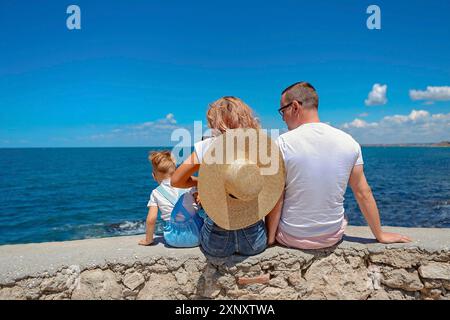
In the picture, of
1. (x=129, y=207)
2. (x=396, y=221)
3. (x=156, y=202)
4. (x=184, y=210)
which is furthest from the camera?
(x=129, y=207)

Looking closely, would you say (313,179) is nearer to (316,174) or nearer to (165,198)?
(316,174)

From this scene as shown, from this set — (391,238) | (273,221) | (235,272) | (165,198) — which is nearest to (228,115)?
(273,221)

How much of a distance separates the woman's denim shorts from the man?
0.68 ft

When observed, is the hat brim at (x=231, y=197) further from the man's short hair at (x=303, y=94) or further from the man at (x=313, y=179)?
the man's short hair at (x=303, y=94)

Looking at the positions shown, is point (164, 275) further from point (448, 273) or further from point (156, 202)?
point (448, 273)

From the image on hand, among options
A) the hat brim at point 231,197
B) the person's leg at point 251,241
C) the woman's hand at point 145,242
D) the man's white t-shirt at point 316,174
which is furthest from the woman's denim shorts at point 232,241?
the woman's hand at point 145,242

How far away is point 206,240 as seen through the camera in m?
2.65

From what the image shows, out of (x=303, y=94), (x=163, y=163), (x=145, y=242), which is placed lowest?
(x=145, y=242)

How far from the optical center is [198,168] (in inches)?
102

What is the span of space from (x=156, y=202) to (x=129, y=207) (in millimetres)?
25931

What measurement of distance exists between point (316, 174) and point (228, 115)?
0.84 metres

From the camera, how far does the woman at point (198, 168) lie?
2535mm
